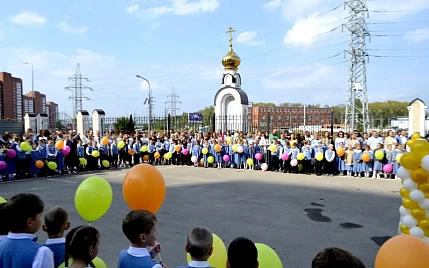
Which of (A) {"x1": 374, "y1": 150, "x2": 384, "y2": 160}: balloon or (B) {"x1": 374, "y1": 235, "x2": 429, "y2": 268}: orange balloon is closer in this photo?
(B) {"x1": 374, "y1": 235, "x2": 429, "y2": 268}: orange balloon

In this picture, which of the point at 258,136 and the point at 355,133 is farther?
the point at 258,136

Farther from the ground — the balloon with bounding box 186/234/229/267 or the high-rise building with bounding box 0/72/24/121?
the high-rise building with bounding box 0/72/24/121

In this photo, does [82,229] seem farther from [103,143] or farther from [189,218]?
[103,143]

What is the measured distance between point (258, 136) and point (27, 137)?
10209 millimetres

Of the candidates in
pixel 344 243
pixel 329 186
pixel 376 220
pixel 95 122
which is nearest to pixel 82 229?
pixel 344 243

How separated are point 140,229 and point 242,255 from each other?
2.65 feet

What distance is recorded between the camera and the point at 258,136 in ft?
53.0

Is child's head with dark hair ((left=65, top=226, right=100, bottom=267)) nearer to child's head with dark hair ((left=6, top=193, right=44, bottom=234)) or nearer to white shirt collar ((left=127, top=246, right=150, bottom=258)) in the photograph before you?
white shirt collar ((left=127, top=246, right=150, bottom=258))

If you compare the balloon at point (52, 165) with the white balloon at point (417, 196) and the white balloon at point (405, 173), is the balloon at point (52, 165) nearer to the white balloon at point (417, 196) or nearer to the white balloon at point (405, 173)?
the white balloon at point (405, 173)

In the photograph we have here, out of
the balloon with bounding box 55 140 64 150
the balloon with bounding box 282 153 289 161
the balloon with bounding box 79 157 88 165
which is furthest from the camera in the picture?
the balloon with bounding box 79 157 88 165

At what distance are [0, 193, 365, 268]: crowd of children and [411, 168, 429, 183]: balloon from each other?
385cm

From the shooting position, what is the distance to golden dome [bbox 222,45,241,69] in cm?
2647

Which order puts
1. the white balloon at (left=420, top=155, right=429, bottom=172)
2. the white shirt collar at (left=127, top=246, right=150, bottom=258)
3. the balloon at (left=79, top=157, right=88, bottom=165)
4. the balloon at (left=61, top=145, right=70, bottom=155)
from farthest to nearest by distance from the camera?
the balloon at (left=79, top=157, right=88, bottom=165) < the balloon at (left=61, top=145, right=70, bottom=155) < the white balloon at (left=420, top=155, right=429, bottom=172) < the white shirt collar at (left=127, top=246, right=150, bottom=258)

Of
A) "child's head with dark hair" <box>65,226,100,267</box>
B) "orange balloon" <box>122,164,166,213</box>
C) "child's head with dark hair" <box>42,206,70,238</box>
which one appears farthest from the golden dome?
"child's head with dark hair" <box>65,226,100,267</box>
